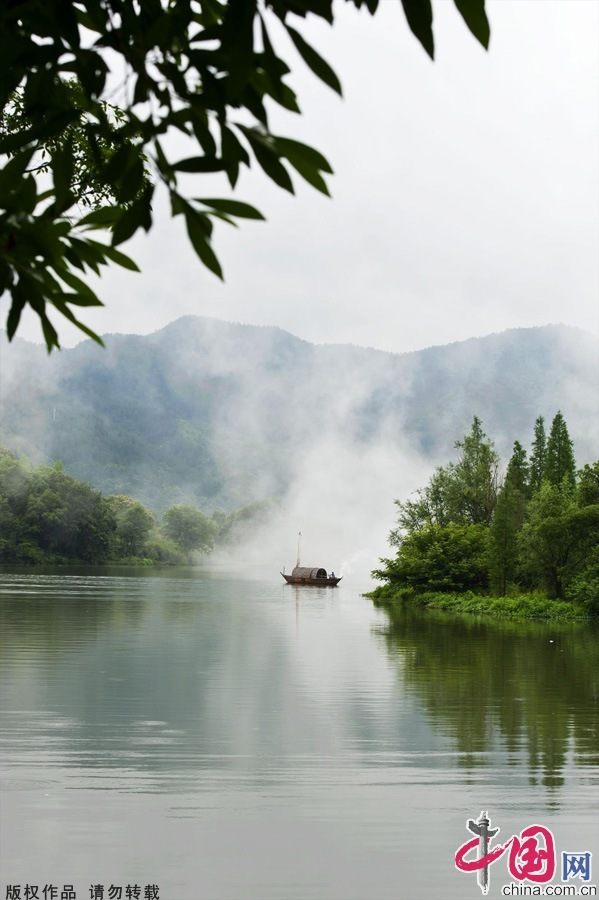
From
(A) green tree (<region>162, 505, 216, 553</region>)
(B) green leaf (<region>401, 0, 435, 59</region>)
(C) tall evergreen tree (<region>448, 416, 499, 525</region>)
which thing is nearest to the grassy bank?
(C) tall evergreen tree (<region>448, 416, 499, 525</region>)

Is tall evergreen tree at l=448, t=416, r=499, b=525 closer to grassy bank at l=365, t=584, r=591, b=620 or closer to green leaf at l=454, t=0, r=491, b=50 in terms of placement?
grassy bank at l=365, t=584, r=591, b=620

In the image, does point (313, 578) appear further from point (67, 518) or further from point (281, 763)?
point (281, 763)

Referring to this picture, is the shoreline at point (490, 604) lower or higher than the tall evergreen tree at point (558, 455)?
lower

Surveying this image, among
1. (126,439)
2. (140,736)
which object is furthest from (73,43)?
(126,439)

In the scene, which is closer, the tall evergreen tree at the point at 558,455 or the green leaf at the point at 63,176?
the green leaf at the point at 63,176

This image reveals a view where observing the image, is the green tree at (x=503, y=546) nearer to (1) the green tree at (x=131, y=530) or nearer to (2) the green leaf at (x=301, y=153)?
(2) the green leaf at (x=301, y=153)

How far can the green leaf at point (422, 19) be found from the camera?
4.66ft

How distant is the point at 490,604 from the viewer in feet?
119

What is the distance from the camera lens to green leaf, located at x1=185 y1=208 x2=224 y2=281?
138 centimetres

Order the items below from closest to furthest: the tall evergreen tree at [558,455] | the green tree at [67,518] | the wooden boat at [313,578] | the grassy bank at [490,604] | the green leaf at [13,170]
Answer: the green leaf at [13,170]
the grassy bank at [490,604]
the tall evergreen tree at [558,455]
the wooden boat at [313,578]
the green tree at [67,518]

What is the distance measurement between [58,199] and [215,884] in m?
5.33

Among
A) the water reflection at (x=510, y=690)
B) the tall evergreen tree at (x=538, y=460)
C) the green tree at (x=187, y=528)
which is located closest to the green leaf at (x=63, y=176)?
the water reflection at (x=510, y=690)
